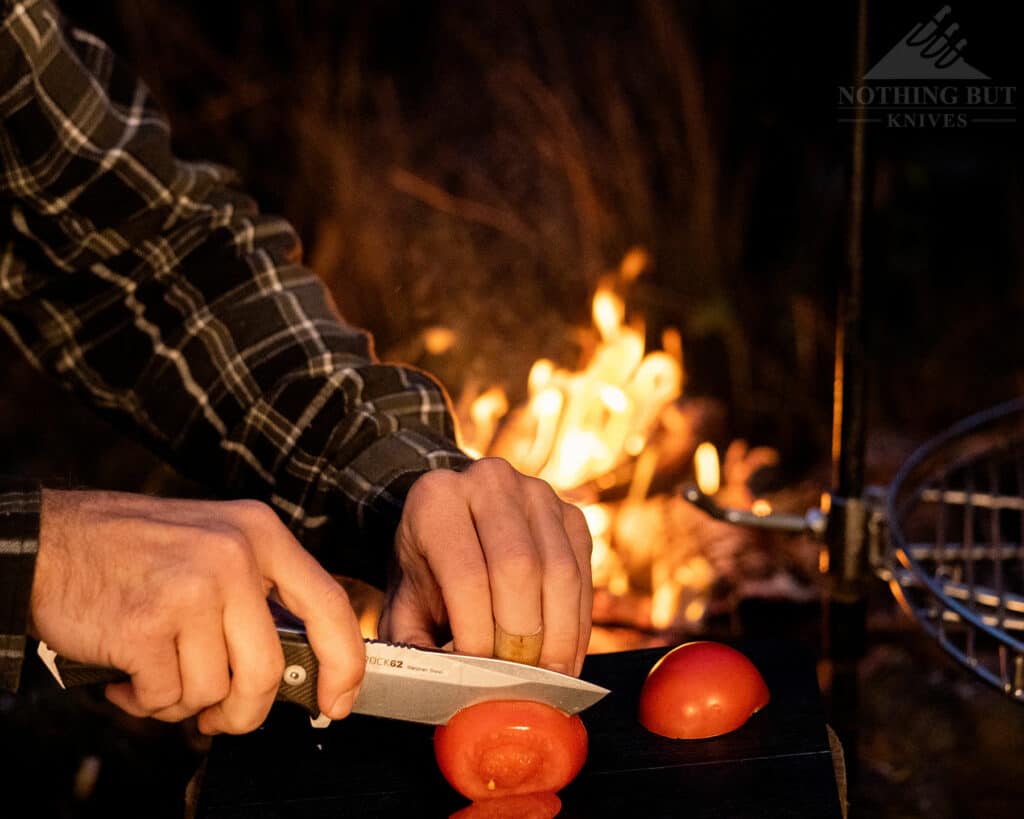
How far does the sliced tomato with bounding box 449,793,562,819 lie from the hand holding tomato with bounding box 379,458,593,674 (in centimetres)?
12

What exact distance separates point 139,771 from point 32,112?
1.52m

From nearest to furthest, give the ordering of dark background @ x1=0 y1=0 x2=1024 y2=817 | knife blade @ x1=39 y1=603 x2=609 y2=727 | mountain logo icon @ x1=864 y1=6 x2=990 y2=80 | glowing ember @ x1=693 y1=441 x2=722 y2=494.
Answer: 1. knife blade @ x1=39 y1=603 x2=609 y2=727
2. mountain logo icon @ x1=864 y1=6 x2=990 y2=80
3. glowing ember @ x1=693 y1=441 x2=722 y2=494
4. dark background @ x1=0 y1=0 x2=1024 y2=817

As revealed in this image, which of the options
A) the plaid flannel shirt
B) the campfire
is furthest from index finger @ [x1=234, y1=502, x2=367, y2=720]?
the campfire

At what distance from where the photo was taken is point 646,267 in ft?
11.2

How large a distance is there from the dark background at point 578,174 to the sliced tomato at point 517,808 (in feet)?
7.36

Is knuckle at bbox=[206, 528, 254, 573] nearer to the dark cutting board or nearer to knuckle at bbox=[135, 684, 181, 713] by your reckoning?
knuckle at bbox=[135, 684, 181, 713]

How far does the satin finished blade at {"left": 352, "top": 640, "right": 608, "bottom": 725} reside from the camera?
1.05 m

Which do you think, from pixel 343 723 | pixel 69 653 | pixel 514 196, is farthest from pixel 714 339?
pixel 69 653

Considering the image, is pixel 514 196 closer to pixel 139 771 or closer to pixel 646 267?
pixel 646 267

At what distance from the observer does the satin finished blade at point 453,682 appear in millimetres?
1055

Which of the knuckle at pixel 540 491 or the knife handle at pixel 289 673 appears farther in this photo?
the knuckle at pixel 540 491

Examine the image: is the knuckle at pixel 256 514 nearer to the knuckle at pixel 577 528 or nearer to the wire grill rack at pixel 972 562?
the knuckle at pixel 577 528

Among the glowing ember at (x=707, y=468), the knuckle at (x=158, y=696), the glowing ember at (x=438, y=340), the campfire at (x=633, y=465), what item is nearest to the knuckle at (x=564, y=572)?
the knuckle at (x=158, y=696)

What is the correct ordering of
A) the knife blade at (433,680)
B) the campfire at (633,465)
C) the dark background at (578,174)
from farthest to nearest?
the dark background at (578,174)
the campfire at (633,465)
the knife blade at (433,680)
